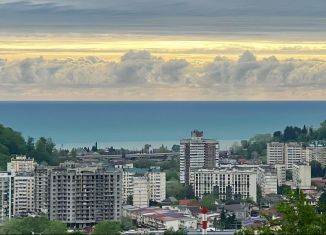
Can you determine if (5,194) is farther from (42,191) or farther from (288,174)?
(288,174)

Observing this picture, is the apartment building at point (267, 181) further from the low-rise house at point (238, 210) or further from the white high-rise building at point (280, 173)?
the low-rise house at point (238, 210)

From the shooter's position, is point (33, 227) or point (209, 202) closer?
point (33, 227)

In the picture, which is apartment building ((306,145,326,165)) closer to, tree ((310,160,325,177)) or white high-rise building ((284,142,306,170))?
white high-rise building ((284,142,306,170))

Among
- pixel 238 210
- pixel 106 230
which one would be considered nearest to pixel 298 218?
pixel 106 230

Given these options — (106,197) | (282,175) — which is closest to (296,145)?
(282,175)

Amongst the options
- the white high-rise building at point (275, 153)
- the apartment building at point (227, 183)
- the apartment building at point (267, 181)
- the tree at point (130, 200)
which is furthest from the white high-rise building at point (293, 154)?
the tree at point (130, 200)
